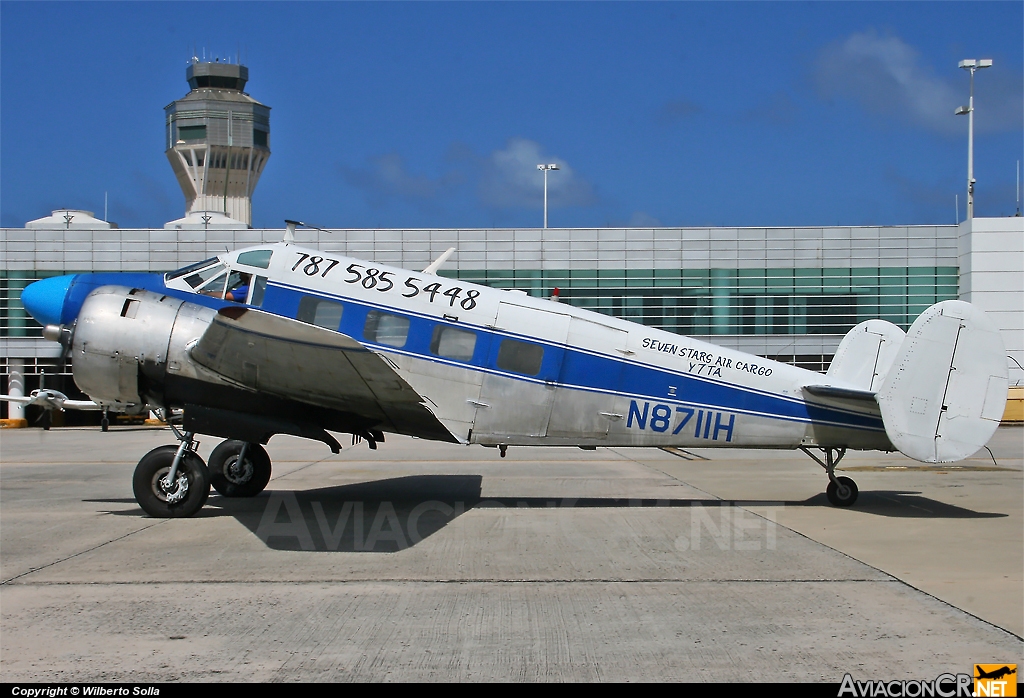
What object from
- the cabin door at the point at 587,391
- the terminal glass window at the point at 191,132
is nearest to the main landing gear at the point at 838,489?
the cabin door at the point at 587,391

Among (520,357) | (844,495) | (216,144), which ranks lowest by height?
(844,495)

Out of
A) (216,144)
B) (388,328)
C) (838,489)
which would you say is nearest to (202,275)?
(388,328)

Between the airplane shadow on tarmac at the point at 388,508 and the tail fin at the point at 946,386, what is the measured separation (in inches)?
48.6

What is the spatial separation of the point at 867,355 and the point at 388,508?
742 centimetres

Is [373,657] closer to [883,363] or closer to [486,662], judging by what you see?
[486,662]

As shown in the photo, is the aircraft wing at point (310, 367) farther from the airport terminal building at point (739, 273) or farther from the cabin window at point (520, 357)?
the airport terminal building at point (739, 273)

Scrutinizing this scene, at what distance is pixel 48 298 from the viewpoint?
39.3ft

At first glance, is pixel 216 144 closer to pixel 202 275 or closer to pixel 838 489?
pixel 202 275

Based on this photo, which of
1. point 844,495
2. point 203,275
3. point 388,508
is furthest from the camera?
point 844,495

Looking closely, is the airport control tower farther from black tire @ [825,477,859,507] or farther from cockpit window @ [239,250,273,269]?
black tire @ [825,477,859,507]

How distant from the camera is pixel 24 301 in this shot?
484 inches

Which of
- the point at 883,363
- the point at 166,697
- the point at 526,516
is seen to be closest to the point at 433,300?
the point at 526,516

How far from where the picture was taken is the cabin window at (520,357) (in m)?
12.1

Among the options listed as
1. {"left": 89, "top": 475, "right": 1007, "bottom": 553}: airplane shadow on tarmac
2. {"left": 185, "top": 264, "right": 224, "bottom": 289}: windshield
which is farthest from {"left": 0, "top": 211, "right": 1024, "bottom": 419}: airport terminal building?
{"left": 185, "top": 264, "right": 224, "bottom": 289}: windshield
